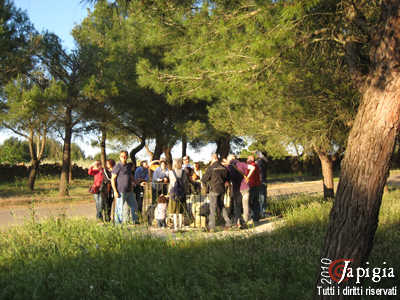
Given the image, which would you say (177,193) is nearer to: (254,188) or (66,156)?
(254,188)

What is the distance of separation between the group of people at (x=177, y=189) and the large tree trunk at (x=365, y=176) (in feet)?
17.6

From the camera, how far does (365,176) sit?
380cm

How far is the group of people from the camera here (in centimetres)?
944

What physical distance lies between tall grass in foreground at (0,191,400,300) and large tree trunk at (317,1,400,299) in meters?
0.90

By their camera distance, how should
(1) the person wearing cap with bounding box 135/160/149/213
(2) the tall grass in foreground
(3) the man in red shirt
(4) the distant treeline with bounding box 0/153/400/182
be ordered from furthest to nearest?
(4) the distant treeline with bounding box 0/153/400/182, (1) the person wearing cap with bounding box 135/160/149/213, (3) the man in red shirt, (2) the tall grass in foreground

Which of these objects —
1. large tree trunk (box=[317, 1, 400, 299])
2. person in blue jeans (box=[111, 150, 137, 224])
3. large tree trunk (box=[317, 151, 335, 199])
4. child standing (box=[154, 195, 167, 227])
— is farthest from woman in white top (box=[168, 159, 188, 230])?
large tree trunk (box=[317, 151, 335, 199])

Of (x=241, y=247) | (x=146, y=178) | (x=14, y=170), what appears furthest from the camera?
(x=14, y=170)

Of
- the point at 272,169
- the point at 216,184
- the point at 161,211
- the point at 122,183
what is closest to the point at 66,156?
the point at 122,183

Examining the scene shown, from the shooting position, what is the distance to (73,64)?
2067 cm

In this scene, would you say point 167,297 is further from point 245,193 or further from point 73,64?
point 73,64

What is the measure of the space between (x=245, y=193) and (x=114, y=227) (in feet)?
14.2

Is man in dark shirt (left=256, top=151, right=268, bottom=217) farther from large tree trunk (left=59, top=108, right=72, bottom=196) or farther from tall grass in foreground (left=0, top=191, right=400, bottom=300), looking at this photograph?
large tree trunk (left=59, top=108, right=72, bottom=196)

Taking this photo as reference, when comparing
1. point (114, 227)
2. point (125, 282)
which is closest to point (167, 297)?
point (125, 282)

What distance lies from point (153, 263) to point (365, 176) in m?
3.03
